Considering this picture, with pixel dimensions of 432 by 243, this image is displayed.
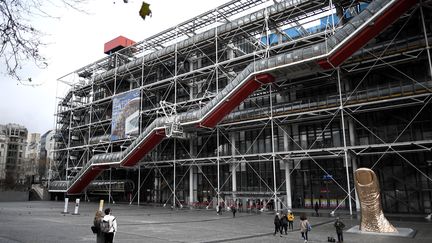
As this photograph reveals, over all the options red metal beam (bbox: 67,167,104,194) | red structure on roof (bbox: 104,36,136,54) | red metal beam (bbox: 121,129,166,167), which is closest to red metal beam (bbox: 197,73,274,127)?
red metal beam (bbox: 121,129,166,167)

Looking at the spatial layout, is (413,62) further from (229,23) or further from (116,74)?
(116,74)

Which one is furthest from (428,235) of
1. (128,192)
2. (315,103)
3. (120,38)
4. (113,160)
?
(120,38)

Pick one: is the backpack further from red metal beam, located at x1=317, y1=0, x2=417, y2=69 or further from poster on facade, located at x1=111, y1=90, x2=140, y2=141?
poster on facade, located at x1=111, y1=90, x2=140, y2=141

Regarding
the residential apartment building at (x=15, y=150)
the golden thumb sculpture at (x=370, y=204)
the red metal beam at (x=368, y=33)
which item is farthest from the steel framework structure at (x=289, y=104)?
the residential apartment building at (x=15, y=150)

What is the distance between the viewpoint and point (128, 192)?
1346 inches

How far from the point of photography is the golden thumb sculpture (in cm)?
1257

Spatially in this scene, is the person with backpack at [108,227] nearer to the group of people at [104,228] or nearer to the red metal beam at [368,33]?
the group of people at [104,228]

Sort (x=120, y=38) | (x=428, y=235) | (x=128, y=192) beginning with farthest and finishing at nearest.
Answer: (x=120, y=38), (x=128, y=192), (x=428, y=235)

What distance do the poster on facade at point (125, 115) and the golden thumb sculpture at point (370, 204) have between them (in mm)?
21126

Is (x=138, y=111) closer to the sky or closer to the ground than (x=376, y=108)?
closer to the sky

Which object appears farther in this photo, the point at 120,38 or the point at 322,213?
the point at 120,38

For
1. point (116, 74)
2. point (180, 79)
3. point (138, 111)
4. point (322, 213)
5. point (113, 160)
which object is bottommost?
point (322, 213)

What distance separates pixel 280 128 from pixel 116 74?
19.0 metres

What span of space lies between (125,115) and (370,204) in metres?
23.8
